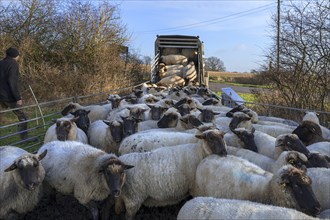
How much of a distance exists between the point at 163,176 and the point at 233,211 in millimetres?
1688

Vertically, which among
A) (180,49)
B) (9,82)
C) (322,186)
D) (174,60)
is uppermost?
(180,49)

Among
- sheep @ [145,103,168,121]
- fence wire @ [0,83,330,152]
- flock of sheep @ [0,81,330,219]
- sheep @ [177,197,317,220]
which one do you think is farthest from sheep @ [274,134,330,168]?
sheep @ [145,103,168,121]

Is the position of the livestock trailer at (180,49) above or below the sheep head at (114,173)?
above

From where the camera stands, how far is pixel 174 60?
58.1 ft

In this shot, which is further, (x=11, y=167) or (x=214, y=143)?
(x=214, y=143)

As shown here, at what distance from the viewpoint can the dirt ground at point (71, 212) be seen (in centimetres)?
492

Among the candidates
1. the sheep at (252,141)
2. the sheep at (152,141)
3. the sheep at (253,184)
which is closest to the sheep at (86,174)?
the sheep at (152,141)

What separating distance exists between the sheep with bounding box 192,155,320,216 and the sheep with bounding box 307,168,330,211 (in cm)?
51

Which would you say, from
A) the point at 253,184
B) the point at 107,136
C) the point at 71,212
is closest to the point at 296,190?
the point at 253,184

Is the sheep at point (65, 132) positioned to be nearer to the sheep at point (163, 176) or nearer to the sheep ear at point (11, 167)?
the sheep ear at point (11, 167)

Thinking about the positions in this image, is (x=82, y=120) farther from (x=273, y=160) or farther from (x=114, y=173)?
(x=273, y=160)

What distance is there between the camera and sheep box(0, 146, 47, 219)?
448 centimetres

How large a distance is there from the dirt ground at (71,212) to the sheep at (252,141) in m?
1.36

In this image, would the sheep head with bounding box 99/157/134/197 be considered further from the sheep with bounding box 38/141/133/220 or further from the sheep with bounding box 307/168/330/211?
the sheep with bounding box 307/168/330/211
